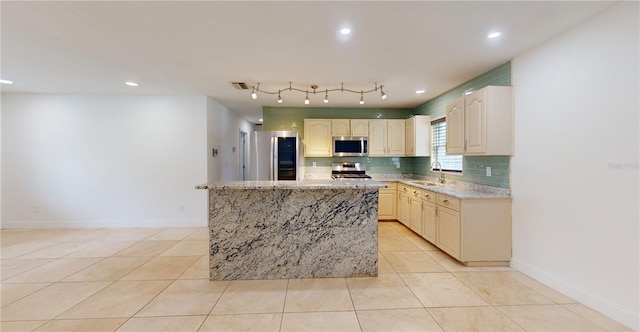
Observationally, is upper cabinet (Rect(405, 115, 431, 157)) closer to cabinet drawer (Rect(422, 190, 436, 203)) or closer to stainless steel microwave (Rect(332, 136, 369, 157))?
stainless steel microwave (Rect(332, 136, 369, 157))

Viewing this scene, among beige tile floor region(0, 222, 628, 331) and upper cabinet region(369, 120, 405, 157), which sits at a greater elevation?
upper cabinet region(369, 120, 405, 157)

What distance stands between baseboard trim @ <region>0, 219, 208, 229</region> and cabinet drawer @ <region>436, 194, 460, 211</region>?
4.11 metres

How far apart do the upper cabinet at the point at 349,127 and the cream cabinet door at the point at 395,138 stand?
0.50 metres

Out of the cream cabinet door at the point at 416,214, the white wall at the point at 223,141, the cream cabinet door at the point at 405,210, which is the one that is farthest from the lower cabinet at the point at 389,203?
the white wall at the point at 223,141

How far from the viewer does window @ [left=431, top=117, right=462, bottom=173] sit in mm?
4309

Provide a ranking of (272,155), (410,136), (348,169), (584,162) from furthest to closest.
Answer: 1. (348,169)
2. (410,136)
3. (272,155)
4. (584,162)

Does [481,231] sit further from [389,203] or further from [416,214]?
[389,203]

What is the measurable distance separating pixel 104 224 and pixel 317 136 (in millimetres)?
4354

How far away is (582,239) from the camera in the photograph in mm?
2285

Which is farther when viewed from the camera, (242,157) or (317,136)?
(242,157)

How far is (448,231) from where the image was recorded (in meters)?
3.34

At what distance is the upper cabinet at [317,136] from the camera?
17.6ft

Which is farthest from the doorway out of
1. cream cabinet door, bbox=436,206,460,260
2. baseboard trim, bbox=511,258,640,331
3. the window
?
baseboard trim, bbox=511,258,640,331

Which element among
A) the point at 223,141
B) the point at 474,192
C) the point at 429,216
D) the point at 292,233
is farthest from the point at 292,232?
the point at 223,141
